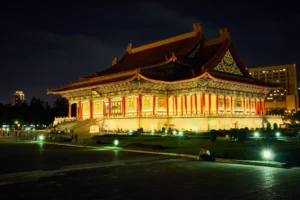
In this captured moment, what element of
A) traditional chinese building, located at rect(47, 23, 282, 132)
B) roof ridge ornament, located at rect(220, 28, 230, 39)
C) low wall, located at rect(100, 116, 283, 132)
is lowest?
low wall, located at rect(100, 116, 283, 132)

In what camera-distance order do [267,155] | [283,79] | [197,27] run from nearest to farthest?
[267,155], [197,27], [283,79]

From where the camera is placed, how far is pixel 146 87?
49.3 meters

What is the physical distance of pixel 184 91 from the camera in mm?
49688

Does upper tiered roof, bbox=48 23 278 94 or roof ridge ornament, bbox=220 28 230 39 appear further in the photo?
roof ridge ornament, bbox=220 28 230 39

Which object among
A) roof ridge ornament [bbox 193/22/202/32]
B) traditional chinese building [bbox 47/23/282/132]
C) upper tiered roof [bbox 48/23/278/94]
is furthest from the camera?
roof ridge ornament [bbox 193/22/202/32]

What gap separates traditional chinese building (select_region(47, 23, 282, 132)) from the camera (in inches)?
1857

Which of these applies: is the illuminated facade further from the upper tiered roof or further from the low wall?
the low wall

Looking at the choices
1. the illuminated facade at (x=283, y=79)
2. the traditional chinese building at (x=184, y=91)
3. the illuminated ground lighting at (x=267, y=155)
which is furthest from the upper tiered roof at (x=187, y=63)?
the illuminated facade at (x=283, y=79)

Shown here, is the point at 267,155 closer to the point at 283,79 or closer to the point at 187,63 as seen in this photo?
the point at 187,63

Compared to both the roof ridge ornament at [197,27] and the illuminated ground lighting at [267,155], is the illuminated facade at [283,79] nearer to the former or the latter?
the roof ridge ornament at [197,27]

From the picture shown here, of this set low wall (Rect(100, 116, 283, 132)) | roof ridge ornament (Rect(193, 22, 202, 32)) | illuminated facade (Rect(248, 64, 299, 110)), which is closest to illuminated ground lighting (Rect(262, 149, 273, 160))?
low wall (Rect(100, 116, 283, 132))

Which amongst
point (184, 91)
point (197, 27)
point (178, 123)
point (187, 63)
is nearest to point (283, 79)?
point (197, 27)

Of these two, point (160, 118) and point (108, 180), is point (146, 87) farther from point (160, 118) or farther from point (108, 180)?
point (108, 180)

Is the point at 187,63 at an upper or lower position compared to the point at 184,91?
upper
